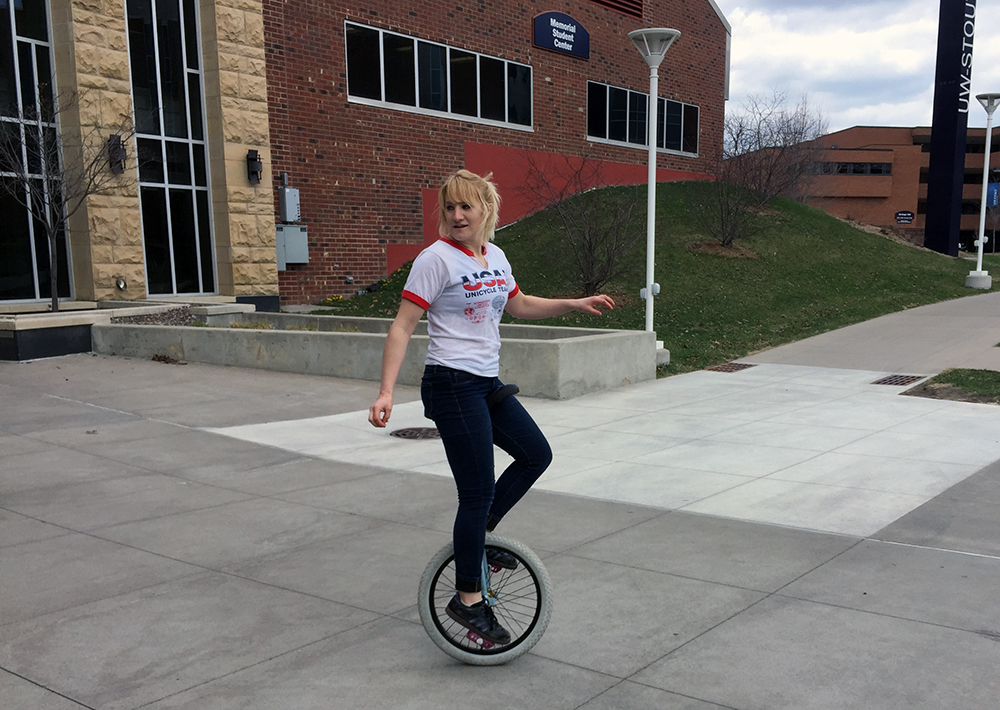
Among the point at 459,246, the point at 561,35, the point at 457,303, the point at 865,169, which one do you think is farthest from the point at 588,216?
the point at 865,169

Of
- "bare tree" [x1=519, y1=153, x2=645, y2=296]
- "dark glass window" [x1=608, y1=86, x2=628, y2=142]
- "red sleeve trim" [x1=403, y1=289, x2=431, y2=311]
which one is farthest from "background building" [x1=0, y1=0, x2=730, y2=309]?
"red sleeve trim" [x1=403, y1=289, x2=431, y2=311]

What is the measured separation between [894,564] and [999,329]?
43.1 feet

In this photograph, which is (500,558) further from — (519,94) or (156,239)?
(519,94)

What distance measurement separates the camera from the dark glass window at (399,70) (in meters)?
20.9

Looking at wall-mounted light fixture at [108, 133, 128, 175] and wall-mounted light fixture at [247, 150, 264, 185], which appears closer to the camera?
wall-mounted light fixture at [108, 133, 128, 175]

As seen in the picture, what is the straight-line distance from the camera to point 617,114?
92.5 ft

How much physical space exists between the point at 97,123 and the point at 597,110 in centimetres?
1600

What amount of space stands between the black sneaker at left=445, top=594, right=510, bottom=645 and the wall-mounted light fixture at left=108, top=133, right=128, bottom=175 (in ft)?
47.6

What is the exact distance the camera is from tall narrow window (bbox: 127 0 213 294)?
56.2 feet

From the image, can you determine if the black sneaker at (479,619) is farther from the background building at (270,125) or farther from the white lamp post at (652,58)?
the background building at (270,125)

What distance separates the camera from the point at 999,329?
15.7 m

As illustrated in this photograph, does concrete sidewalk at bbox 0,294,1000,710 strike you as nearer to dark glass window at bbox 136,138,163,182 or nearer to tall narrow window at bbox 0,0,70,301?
tall narrow window at bbox 0,0,70,301

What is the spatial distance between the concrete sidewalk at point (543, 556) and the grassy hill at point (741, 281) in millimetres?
5679

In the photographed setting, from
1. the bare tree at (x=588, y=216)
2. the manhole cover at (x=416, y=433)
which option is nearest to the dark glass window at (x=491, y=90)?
the bare tree at (x=588, y=216)
